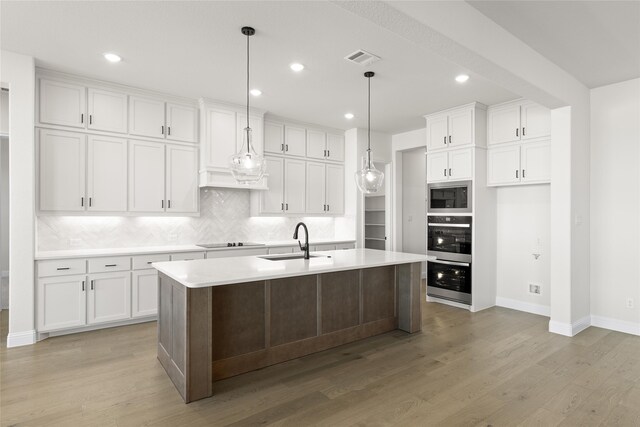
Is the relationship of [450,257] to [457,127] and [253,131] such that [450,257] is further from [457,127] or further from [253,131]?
[253,131]

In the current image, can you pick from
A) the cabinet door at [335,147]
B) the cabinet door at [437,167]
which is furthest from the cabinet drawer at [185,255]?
the cabinet door at [437,167]

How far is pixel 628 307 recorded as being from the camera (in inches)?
161

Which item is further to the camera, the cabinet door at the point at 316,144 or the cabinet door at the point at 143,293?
the cabinet door at the point at 316,144

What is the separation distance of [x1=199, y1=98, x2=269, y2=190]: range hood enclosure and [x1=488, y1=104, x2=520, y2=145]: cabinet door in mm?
3438

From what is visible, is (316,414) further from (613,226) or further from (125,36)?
(613,226)

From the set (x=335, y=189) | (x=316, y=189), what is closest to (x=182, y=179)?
(x=316, y=189)

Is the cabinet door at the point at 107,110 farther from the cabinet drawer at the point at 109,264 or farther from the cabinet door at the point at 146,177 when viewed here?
the cabinet drawer at the point at 109,264

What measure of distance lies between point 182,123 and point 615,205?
5428 millimetres

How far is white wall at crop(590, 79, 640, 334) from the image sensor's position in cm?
402

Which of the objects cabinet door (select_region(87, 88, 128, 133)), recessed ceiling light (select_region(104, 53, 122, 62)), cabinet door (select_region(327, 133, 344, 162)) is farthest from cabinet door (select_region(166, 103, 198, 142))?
cabinet door (select_region(327, 133, 344, 162))

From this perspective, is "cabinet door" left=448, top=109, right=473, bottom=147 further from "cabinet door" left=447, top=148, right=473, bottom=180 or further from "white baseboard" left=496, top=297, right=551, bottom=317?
"white baseboard" left=496, top=297, right=551, bottom=317

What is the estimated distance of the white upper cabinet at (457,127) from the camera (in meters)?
4.98

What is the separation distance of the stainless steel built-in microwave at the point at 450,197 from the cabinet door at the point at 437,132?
596 mm

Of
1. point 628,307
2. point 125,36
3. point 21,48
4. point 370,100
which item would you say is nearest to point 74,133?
point 21,48
